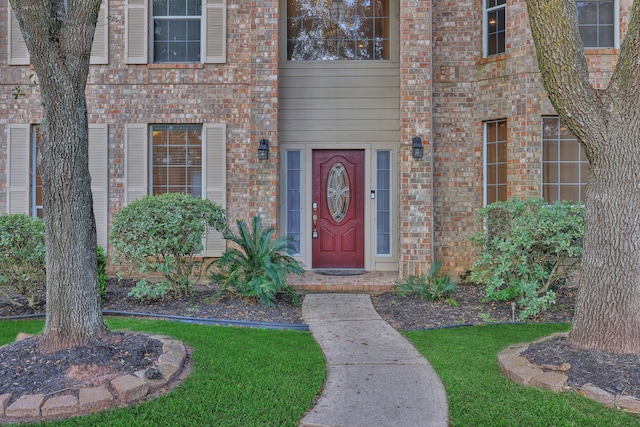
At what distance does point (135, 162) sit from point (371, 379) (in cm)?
605

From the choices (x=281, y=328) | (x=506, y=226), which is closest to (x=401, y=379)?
(x=281, y=328)

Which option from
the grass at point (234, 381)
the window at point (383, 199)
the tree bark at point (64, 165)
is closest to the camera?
the grass at point (234, 381)

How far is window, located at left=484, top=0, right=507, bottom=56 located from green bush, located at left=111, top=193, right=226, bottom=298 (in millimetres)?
5386

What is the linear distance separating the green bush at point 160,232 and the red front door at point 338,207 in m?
2.74

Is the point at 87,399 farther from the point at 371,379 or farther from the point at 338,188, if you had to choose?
the point at 338,188

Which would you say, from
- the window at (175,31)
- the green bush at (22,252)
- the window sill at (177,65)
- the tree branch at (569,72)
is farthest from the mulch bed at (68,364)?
the window at (175,31)

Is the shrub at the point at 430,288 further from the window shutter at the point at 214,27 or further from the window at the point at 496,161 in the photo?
the window shutter at the point at 214,27

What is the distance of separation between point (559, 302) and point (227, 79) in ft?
19.6

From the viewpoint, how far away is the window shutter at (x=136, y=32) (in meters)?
8.05

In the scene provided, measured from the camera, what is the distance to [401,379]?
11.7 ft

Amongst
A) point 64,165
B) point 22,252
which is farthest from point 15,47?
point 64,165

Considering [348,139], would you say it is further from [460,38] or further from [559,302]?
[559,302]

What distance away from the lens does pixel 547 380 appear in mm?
3322

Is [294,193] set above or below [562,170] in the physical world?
below
